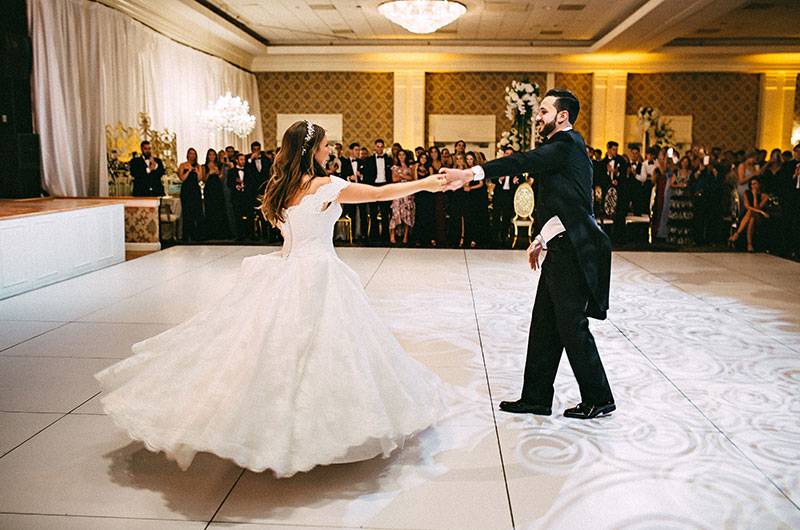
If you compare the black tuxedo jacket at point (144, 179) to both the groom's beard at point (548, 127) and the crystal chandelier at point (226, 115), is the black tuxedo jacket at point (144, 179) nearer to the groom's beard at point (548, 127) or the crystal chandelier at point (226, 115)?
the crystal chandelier at point (226, 115)

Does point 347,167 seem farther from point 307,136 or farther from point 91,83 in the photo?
point 307,136

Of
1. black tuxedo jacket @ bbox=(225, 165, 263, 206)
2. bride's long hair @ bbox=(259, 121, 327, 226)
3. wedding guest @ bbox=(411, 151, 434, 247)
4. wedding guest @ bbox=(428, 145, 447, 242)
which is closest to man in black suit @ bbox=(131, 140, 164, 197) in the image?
black tuxedo jacket @ bbox=(225, 165, 263, 206)

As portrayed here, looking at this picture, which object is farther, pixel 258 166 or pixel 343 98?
pixel 343 98

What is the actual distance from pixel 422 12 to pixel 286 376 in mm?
9867

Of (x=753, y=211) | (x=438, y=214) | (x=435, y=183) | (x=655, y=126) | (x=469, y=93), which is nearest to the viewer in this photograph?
(x=435, y=183)

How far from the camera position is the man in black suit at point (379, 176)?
38.8 feet

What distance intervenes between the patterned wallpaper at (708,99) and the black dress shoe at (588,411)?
15556 millimetres

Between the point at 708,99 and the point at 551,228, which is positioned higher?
the point at 708,99

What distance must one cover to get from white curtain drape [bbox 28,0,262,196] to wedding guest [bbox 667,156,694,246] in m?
9.04

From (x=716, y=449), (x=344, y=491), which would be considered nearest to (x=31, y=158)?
(x=344, y=491)

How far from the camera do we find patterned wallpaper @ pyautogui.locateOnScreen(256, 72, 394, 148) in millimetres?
18094

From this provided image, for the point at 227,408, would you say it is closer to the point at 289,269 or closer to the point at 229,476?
the point at 229,476

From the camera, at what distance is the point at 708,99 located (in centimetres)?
1772

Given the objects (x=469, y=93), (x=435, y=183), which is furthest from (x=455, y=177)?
(x=469, y=93)
